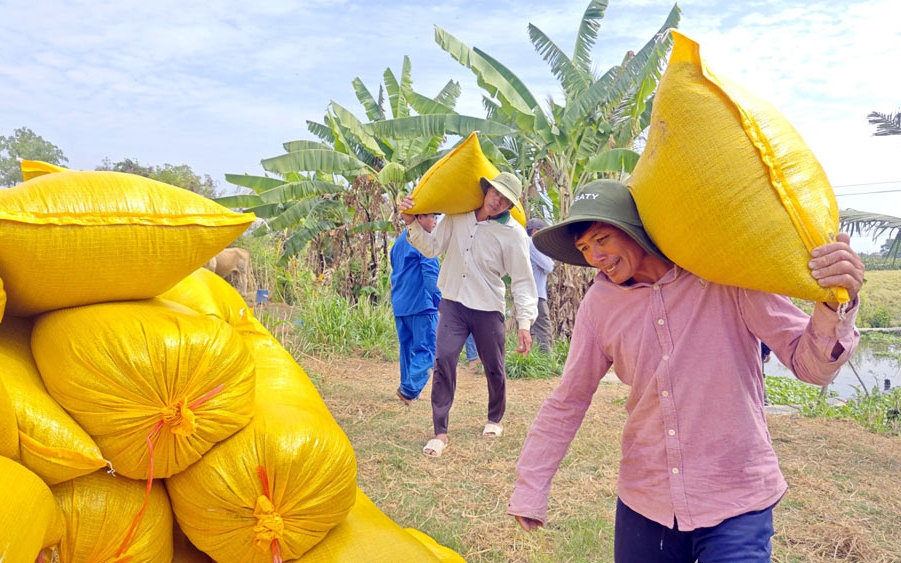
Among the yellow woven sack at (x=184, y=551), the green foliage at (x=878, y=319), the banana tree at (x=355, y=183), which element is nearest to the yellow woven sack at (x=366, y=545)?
the yellow woven sack at (x=184, y=551)

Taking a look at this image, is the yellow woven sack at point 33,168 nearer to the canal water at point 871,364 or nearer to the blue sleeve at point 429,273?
the blue sleeve at point 429,273

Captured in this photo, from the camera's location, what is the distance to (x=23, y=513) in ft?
4.60

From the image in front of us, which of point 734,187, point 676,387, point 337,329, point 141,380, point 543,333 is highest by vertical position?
point 734,187

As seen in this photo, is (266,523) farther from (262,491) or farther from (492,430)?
(492,430)

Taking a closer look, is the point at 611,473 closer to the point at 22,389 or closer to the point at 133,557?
the point at 133,557

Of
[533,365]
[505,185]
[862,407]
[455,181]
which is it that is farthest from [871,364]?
[455,181]

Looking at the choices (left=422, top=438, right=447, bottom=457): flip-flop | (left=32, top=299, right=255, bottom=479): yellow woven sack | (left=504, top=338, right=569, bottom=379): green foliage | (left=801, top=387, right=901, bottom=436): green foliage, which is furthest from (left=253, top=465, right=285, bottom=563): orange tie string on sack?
(left=504, top=338, right=569, bottom=379): green foliage

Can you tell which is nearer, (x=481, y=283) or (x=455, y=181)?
(x=455, y=181)

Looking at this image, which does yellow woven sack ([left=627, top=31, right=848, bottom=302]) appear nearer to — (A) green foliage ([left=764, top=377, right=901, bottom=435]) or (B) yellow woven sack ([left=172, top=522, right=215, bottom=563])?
(B) yellow woven sack ([left=172, top=522, right=215, bottom=563])

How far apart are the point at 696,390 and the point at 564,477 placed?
289cm

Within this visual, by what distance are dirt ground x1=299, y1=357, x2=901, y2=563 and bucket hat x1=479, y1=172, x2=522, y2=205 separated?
183 cm

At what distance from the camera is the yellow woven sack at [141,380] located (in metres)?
1.60

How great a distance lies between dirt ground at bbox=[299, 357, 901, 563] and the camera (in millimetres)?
3361

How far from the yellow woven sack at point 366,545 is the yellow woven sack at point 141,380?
47 centimetres
